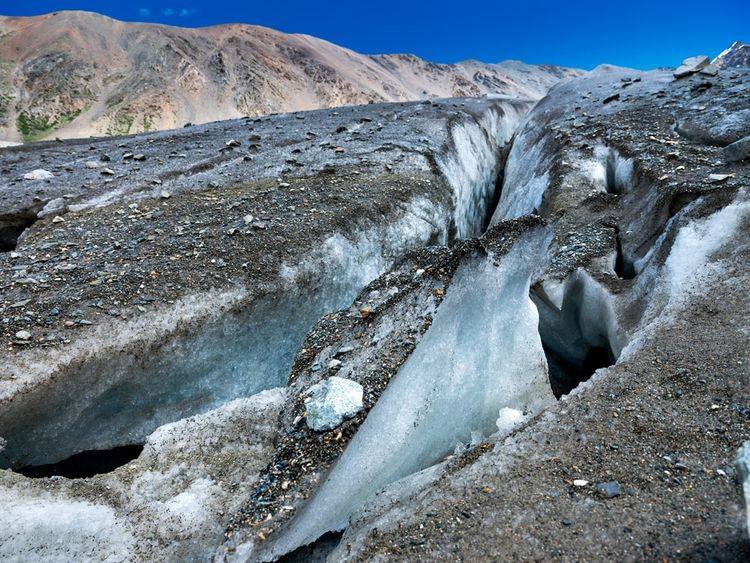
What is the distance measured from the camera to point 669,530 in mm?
2740

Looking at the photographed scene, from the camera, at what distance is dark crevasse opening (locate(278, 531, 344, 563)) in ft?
11.9

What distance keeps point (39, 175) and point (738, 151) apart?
12.3 metres

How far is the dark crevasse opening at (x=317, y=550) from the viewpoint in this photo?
3637 mm

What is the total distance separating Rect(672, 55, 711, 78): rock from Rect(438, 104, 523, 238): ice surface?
569 cm

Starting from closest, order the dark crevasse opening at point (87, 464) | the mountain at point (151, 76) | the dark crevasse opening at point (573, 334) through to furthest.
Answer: the dark crevasse opening at point (87, 464) < the dark crevasse opening at point (573, 334) < the mountain at point (151, 76)

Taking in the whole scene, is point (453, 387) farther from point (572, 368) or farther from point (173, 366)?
point (173, 366)

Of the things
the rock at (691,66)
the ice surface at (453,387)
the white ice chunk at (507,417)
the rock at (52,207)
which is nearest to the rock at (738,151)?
the ice surface at (453,387)

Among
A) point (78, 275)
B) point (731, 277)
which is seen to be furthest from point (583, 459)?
point (78, 275)

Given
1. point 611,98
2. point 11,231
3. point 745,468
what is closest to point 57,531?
point 745,468

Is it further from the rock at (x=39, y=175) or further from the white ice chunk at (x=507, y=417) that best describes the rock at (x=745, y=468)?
the rock at (x=39, y=175)

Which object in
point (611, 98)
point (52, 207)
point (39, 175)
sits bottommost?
point (52, 207)

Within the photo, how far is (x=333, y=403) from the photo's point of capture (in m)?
4.28

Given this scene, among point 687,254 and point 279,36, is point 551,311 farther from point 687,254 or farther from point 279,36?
point 279,36

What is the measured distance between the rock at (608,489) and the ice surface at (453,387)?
63.0 inches
